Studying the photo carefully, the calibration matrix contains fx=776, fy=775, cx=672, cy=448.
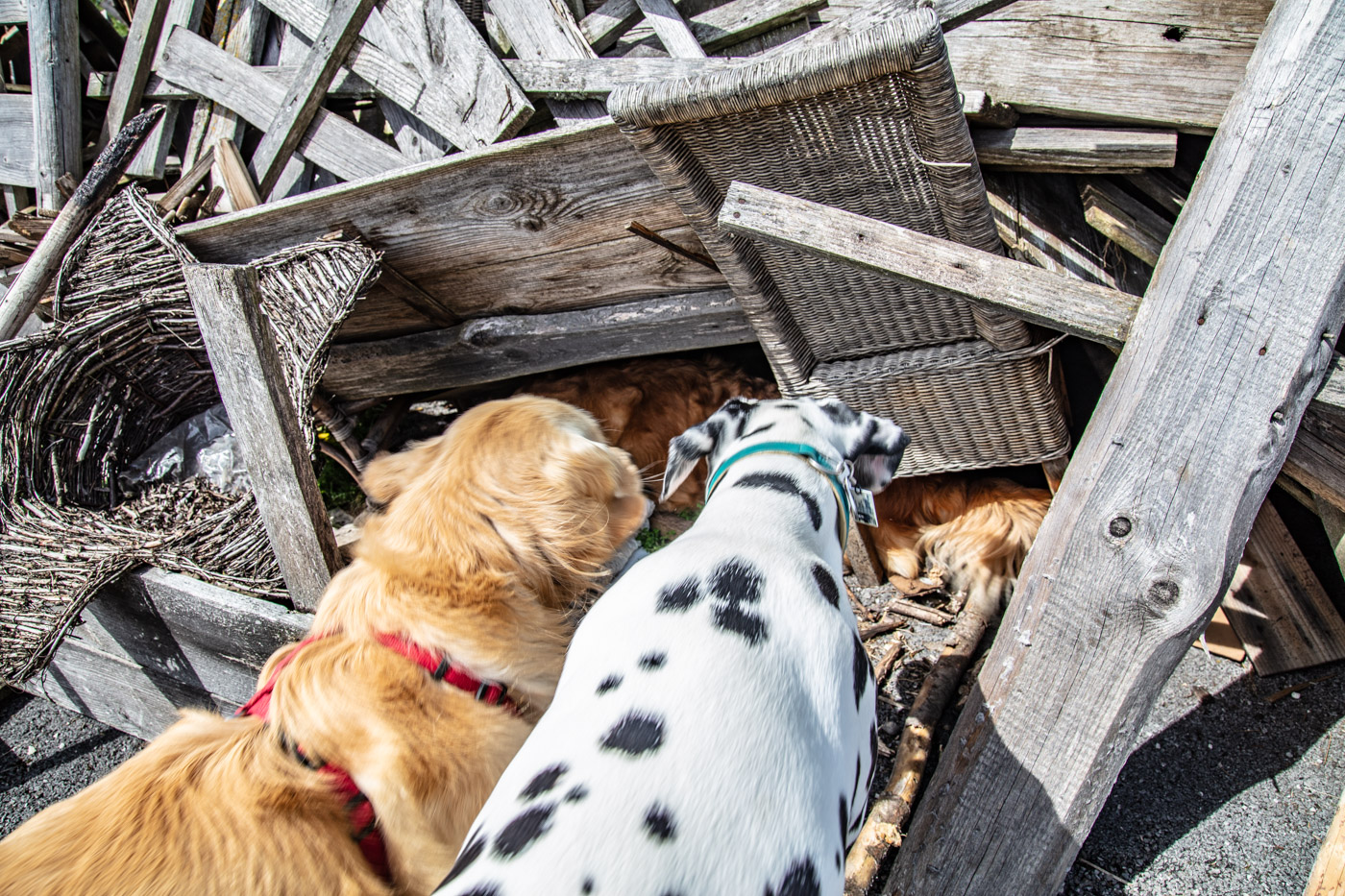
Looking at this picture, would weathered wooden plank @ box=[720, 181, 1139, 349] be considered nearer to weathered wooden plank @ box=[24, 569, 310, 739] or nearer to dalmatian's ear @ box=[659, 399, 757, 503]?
dalmatian's ear @ box=[659, 399, 757, 503]

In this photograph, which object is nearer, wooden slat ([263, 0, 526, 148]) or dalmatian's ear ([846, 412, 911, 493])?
dalmatian's ear ([846, 412, 911, 493])

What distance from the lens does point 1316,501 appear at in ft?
7.59

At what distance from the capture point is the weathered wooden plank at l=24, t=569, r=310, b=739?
283 centimetres

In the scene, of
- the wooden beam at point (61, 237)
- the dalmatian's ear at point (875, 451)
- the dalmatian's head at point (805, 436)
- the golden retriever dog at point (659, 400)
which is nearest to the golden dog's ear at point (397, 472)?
the dalmatian's head at point (805, 436)

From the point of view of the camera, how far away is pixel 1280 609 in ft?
8.87

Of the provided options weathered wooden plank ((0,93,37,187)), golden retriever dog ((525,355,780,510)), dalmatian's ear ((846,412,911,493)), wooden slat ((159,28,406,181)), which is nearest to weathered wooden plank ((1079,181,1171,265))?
dalmatian's ear ((846,412,911,493))

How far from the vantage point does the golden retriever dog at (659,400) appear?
4.01 meters

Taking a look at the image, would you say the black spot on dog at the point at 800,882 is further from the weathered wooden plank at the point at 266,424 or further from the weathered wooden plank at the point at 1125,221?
the weathered wooden plank at the point at 1125,221

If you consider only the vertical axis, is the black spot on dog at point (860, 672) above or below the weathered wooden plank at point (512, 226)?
below

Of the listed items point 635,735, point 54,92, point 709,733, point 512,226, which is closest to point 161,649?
point 512,226

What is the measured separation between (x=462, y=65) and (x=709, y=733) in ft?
10.3

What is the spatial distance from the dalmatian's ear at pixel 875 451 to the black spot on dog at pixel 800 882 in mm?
1234

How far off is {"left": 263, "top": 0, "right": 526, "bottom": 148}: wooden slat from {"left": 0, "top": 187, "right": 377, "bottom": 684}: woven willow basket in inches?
27.2

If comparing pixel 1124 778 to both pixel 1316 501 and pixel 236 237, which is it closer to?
pixel 1316 501
